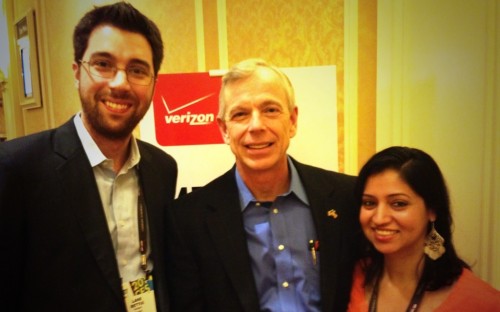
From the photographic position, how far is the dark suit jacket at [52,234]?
4.24ft

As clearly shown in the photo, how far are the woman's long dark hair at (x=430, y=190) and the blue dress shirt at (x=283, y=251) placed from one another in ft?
1.15

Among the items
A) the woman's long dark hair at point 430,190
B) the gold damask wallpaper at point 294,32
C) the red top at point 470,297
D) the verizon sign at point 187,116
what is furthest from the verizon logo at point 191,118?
the red top at point 470,297

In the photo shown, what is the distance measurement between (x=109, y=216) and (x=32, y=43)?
2301 millimetres

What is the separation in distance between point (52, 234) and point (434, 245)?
1548 mm

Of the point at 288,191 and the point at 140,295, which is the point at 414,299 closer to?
the point at 288,191

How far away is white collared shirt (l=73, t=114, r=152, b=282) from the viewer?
147 centimetres

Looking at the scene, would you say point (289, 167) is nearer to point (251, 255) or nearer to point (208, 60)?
point (251, 255)

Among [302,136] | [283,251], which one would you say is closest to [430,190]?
[283,251]

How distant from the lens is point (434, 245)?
1413 millimetres

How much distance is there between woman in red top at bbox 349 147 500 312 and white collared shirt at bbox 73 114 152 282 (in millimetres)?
999

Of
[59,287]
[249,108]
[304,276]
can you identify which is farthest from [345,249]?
[59,287]

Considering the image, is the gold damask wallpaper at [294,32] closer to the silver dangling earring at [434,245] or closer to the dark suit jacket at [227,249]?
the dark suit jacket at [227,249]

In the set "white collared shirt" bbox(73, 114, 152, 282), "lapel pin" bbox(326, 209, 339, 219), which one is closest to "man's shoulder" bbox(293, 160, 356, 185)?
"lapel pin" bbox(326, 209, 339, 219)

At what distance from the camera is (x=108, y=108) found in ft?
4.74
